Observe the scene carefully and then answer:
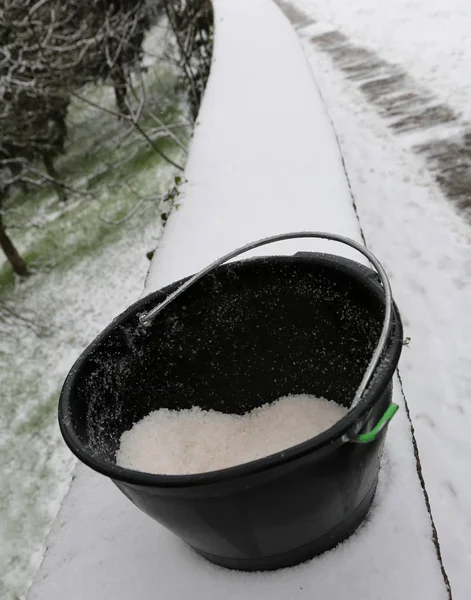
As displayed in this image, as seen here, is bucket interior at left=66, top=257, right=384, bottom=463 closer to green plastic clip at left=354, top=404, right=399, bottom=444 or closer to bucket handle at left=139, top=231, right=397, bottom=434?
bucket handle at left=139, top=231, right=397, bottom=434

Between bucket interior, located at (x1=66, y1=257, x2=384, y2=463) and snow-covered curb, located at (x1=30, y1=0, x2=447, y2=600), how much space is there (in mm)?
308

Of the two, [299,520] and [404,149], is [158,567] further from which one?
[404,149]

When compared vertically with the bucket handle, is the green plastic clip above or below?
below

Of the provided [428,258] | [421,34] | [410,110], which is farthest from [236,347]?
[421,34]

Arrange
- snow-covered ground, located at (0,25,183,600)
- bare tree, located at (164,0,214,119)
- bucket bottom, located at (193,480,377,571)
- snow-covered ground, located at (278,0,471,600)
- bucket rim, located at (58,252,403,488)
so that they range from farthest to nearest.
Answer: bare tree, located at (164,0,214,119) < snow-covered ground, located at (0,25,183,600) < snow-covered ground, located at (278,0,471,600) < bucket bottom, located at (193,480,377,571) < bucket rim, located at (58,252,403,488)

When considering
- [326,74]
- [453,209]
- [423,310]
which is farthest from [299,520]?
[326,74]

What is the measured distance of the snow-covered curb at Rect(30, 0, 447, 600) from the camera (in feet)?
3.89

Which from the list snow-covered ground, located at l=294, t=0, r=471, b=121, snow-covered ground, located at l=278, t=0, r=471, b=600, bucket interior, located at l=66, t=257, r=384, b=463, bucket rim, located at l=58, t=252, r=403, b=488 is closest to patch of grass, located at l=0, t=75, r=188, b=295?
snow-covered ground, located at l=294, t=0, r=471, b=121

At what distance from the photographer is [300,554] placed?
3.88 feet

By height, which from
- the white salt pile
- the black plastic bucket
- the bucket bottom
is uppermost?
the black plastic bucket

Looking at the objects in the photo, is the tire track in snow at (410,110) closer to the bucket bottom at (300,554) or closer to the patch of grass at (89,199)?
the bucket bottom at (300,554)

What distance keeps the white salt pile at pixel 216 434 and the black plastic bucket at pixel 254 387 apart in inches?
1.7

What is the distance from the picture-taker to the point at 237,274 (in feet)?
4.33

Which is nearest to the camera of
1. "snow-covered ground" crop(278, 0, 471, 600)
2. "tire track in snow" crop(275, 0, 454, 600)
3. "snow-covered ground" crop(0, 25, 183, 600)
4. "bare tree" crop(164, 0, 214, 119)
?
"snow-covered ground" crop(278, 0, 471, 600)
